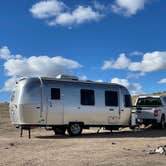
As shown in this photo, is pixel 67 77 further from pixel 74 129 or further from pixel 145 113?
pixel 145 113

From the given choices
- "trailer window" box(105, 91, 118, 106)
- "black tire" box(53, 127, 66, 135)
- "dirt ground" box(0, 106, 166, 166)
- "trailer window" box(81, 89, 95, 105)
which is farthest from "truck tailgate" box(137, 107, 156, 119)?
"dirt ground" box(0, 106, 166, 166)

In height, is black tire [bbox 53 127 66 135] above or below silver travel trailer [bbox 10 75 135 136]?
below

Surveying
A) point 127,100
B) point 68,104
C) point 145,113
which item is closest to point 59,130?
point 68,104

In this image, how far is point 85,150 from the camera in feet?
50.6

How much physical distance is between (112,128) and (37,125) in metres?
4.97

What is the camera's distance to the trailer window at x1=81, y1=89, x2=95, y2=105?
74.0ft

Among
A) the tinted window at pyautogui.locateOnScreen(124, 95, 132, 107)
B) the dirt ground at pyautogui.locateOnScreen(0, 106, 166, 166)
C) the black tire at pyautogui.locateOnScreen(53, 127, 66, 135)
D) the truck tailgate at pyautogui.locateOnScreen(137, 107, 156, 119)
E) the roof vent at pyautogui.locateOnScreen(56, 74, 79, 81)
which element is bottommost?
the dirt ground at pyautogui.locateOnScreen(0, 106, 166, 166)

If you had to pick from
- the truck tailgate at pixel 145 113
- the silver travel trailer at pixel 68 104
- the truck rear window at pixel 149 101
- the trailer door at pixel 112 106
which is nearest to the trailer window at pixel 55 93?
the silver travel trailer at pixel 68 104

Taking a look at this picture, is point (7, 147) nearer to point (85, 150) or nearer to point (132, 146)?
point (85, 150)

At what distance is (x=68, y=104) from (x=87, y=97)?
1245 millimetres

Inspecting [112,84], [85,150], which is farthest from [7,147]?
[112,84]

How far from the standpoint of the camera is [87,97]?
22766mm

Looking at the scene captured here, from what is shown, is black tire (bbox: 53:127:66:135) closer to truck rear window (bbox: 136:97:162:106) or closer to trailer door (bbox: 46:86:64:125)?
trailer door (bbox: 46:86:64:125)

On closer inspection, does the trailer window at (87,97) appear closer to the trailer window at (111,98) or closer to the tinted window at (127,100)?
the trailer window at (111,98)
